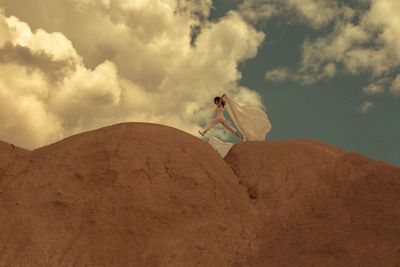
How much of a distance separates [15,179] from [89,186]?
1.80 metres

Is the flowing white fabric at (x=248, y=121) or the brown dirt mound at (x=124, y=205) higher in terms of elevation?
the flowing white fabric at (x=248, y=121)

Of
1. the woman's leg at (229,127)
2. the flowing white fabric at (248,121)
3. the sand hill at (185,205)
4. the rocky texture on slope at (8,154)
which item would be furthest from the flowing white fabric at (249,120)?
the rocky texture on slope at (8,154)

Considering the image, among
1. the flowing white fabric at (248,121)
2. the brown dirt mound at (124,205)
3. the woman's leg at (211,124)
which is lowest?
the brown dirt mound at (124,205)

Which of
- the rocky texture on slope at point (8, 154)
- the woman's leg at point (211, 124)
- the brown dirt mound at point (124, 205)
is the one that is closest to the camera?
the brown dirt mound at point (124, 205)

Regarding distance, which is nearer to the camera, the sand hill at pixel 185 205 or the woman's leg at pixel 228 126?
the sand hill at pixel 185 205

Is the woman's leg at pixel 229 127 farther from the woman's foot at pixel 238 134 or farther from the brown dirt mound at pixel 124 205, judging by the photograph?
the brown dirt mound at pixel 124 205

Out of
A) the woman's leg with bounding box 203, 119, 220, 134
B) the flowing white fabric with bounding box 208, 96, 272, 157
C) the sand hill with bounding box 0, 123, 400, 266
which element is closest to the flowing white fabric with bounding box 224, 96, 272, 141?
the flowing white fabric with bounding box 208, 96, 272, 157

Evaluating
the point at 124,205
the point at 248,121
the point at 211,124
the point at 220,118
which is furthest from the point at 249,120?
the point at 124,205

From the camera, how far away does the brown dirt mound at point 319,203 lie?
8906mm

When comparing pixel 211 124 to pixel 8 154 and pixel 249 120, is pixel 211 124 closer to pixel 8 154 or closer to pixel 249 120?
pixel 249 120

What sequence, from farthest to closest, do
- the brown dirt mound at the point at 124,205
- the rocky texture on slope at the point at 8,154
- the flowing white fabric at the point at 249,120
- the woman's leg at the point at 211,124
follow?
the flowing white fabric at the point at 249,120 < the woman's leg at the point at 211,124 < the rocky texture on slope at the point at 8,154 < the brown dirt mound at the point at 124,205

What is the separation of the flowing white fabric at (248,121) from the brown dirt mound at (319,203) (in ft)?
9.78

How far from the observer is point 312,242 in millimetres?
9195

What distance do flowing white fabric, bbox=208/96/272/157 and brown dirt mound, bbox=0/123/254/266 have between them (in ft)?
13.9
